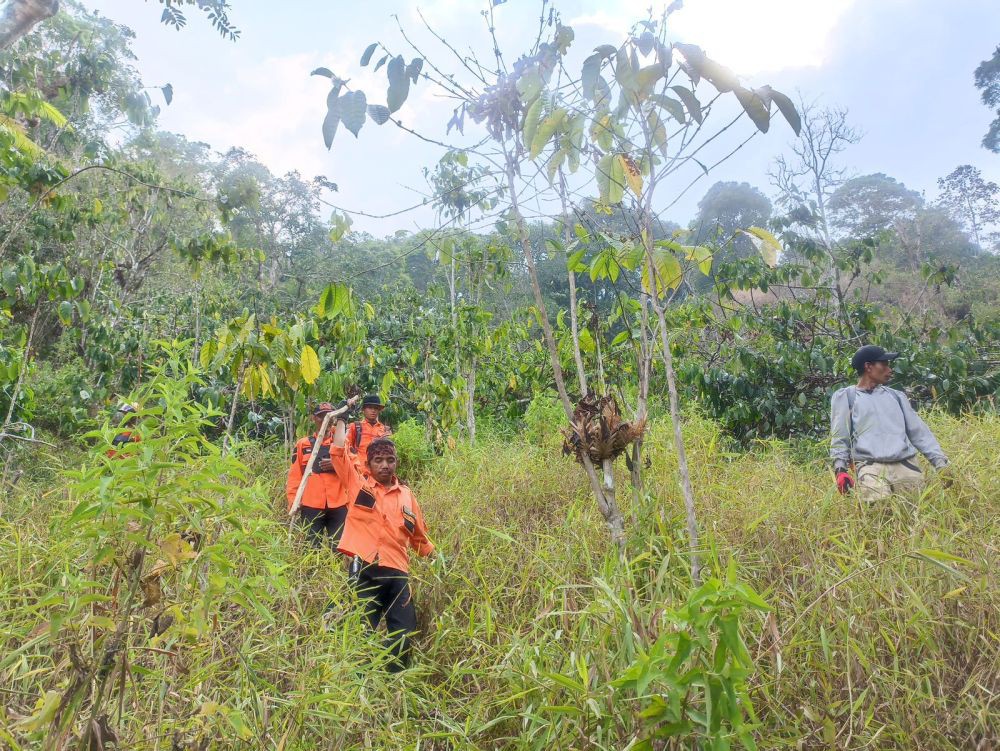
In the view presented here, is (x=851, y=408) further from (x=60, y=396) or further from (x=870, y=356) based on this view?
(x=60, y=396)

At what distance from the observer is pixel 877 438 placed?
3.15 meters

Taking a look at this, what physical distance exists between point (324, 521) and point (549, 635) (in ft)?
7.34

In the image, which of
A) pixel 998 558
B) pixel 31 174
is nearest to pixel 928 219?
pixel 998 558

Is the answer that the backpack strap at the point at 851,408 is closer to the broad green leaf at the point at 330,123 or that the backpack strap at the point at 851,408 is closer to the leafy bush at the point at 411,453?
the broad green leaf at the point at 330,123

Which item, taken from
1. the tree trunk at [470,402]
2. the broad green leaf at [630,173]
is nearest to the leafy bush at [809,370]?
the tree trunk at [470,402]

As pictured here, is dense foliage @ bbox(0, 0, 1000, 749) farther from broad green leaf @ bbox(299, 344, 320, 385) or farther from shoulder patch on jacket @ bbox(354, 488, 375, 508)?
shoulder patch on jacket @ bbox(354, 488, 375, 508)

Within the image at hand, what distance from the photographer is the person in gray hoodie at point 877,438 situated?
3.10m

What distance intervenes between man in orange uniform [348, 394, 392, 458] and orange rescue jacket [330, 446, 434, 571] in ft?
3.85

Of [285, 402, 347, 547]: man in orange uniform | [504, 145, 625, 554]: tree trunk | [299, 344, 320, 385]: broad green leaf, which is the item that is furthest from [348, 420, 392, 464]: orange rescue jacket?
[504, 145, 625, 554]: tree trunk

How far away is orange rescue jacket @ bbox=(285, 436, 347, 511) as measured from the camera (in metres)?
3.91

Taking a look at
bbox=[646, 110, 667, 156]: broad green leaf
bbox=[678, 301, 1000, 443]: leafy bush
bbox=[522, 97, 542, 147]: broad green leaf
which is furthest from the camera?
bbox=[678, 301, 1000, 443]: leafy bush

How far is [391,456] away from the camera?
3.20 m

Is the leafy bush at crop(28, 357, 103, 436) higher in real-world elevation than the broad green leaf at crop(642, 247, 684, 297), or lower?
lower

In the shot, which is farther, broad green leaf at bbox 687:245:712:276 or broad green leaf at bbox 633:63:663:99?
broad green leaf at bbox 687:245:712:276
